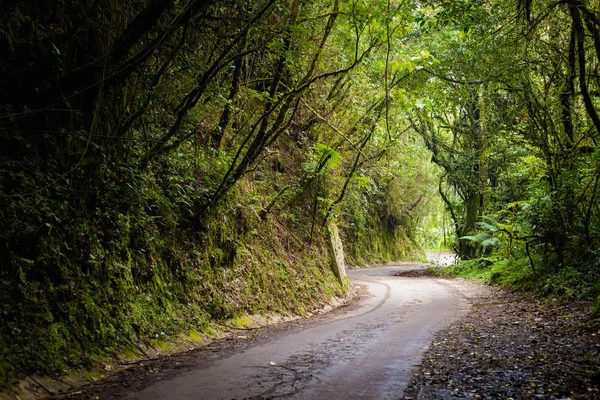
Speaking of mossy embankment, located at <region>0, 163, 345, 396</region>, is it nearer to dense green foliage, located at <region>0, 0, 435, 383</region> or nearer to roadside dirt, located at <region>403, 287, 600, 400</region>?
dense green foliage, located at <region>0, 0, 435, 383</region>

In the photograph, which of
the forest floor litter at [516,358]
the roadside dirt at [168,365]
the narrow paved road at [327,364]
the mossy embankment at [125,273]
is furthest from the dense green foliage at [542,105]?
the roadside dirt at [168,365]

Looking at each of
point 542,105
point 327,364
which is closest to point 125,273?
point 327,364

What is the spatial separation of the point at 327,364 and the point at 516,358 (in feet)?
8.42

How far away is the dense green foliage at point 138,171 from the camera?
571 cm

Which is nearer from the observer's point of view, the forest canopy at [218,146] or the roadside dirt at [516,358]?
the roadside dirt at [516,358]

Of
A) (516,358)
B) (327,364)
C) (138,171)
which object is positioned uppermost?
(138,171)

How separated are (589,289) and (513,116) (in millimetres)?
6417

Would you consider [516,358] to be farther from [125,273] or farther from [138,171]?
[138,171]

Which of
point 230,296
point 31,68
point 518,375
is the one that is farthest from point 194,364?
point 31,68

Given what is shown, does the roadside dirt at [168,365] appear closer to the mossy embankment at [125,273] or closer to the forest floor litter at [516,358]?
the mossy embankment at [125,273]

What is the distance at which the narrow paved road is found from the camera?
4.95m

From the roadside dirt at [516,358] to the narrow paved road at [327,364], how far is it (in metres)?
0.35

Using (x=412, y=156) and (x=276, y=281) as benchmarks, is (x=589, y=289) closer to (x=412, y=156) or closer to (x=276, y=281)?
(x=276, y=281)

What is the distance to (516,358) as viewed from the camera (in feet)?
19.8
